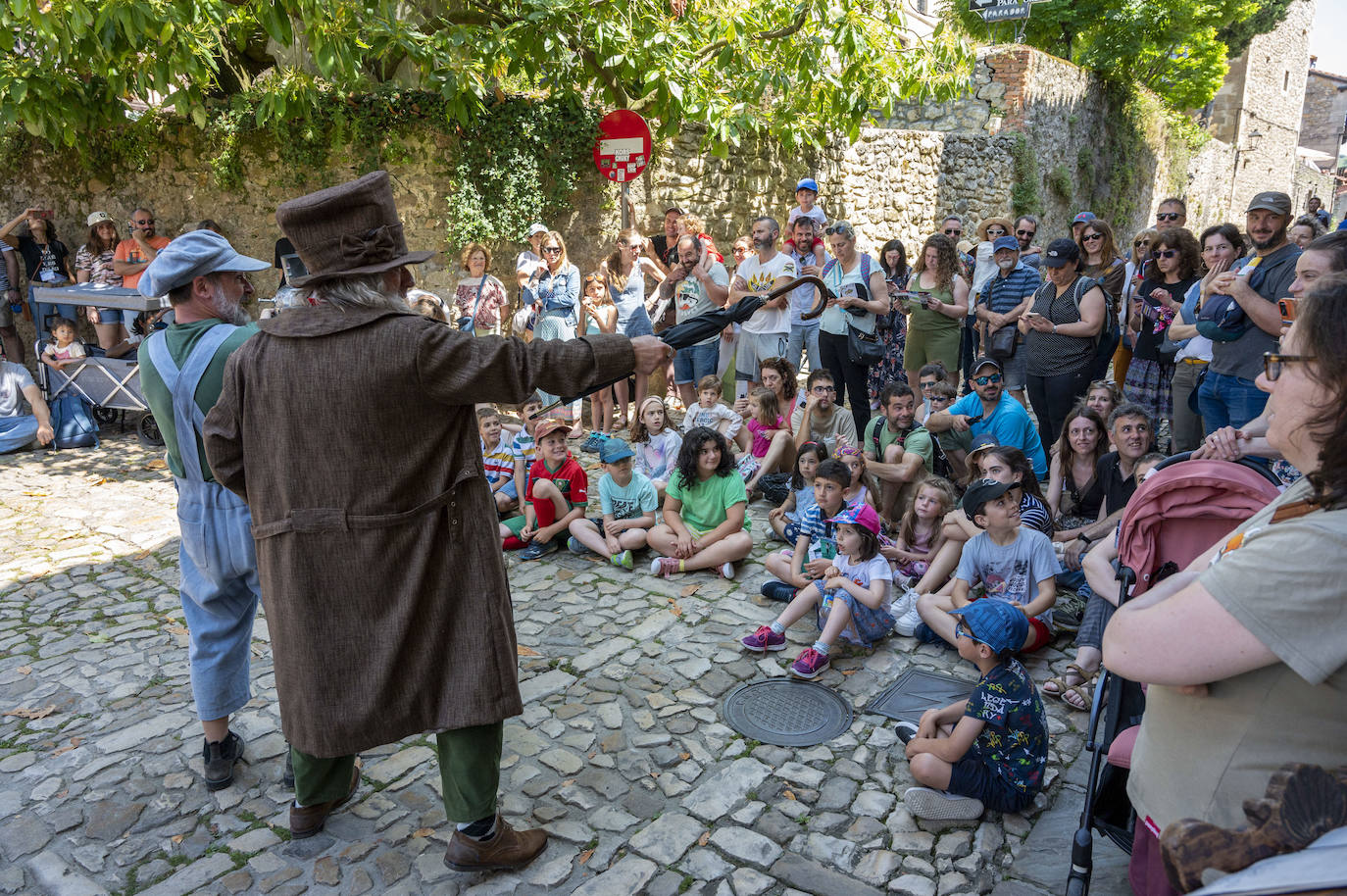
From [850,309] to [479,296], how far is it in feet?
14.1

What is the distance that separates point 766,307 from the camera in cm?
781

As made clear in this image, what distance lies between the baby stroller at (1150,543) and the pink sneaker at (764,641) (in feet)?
6.62

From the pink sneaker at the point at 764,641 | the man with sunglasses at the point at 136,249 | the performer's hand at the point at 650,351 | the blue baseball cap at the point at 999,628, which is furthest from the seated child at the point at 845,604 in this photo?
the man with sunglasses at the point at 136,249

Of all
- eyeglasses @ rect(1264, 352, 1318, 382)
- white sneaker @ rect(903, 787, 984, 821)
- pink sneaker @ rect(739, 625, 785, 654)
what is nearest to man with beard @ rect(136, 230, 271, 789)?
pink sneaker @ rect(739, 625, 785, 654)

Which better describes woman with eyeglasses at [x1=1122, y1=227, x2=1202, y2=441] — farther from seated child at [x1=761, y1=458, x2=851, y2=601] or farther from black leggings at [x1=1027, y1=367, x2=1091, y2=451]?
seated child at [x1=761, y1=458, x2=851, y2=601]

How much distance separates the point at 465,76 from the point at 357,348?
7.32 meters

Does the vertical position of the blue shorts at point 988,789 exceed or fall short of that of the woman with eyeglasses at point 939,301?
it falls short

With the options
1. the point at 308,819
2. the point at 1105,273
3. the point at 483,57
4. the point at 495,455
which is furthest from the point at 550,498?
the point at 483,57

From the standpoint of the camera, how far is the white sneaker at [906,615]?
15.6ft

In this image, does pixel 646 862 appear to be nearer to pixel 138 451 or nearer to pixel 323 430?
pixel 323 430

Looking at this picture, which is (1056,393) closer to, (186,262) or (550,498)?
(550,498)

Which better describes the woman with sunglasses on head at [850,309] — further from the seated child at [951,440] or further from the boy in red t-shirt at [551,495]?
the boy in red t-shirt at [551,495]

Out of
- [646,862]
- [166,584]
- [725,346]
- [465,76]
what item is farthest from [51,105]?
[646,862]

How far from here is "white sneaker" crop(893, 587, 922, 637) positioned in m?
4.76
